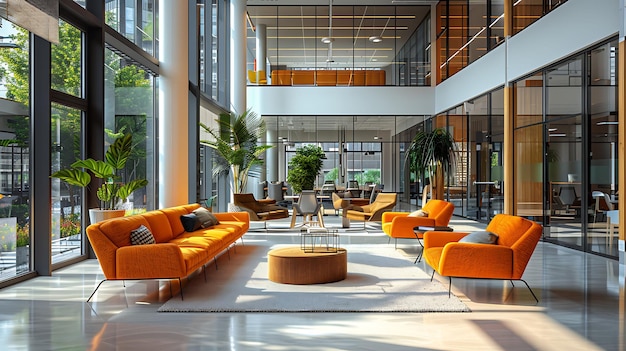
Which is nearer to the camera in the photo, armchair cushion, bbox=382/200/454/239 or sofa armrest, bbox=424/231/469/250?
sofa armrest, bbox=424/231/469/250

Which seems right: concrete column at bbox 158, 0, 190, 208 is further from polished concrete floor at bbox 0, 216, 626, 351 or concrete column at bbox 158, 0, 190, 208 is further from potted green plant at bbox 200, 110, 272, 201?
polished concrete floor at bbox 0, 216, 626, 351

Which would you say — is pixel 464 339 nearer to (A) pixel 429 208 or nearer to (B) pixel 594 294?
(B) pixel 594 294

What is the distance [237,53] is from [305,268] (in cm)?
1122

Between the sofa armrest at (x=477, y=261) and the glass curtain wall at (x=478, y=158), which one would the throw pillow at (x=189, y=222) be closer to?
the sofa armrest at (x=477, y=261)

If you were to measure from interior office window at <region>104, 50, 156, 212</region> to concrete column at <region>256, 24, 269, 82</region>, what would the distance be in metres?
9.06

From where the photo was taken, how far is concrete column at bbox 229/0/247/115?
53.0 feet

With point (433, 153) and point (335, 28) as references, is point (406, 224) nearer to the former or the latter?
point (433, 153)

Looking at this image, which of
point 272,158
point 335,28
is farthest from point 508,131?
point 335,28

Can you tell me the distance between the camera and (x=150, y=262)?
5.30 m

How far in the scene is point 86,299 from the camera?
546 cm

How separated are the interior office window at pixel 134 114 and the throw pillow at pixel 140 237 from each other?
2908mm

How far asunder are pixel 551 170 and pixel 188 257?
7.26 metres

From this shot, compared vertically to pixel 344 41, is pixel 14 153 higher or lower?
lower

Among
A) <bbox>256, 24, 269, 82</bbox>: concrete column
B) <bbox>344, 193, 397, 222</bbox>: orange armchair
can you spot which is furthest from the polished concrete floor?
<bbox>256, 24, 269, 82</bbox>: concrete column
